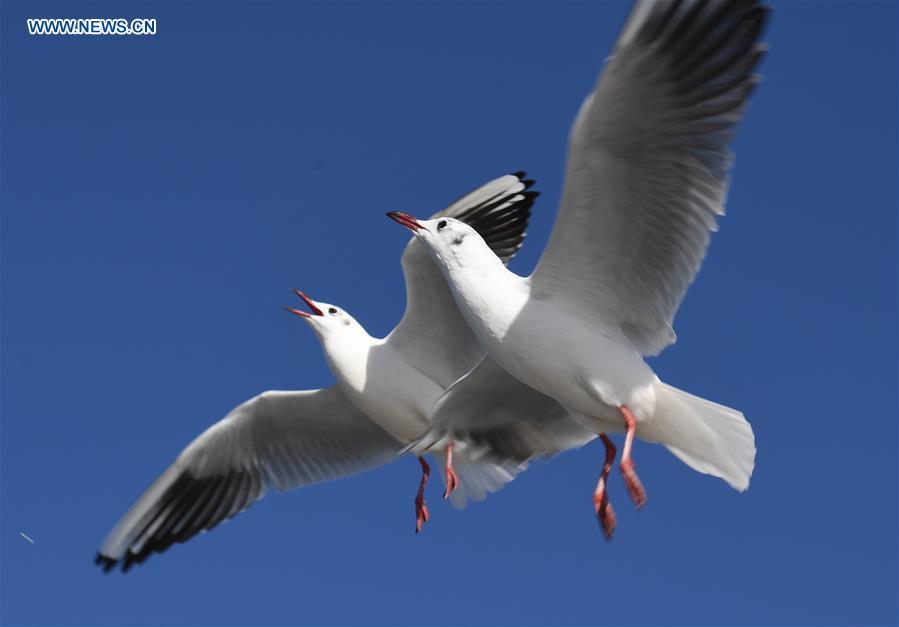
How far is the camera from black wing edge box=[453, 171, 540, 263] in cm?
1016

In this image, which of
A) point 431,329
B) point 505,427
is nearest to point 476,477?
point 505,427

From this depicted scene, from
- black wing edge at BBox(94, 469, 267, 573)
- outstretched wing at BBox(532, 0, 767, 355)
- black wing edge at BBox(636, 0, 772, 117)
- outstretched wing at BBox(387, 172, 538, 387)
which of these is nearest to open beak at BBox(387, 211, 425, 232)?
outstretched wing at BBox(532, 0, 767, 355)

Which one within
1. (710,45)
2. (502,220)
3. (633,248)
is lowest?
(633,248)

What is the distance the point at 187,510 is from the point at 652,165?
4.91 m

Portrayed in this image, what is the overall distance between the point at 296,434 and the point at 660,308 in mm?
3622

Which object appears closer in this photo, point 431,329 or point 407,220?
point 407,220

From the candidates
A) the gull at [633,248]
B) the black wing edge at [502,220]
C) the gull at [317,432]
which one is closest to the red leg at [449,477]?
the gull at [317,432]

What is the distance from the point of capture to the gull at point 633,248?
629 centimetres

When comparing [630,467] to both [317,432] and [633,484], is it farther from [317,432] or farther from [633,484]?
[317,432]

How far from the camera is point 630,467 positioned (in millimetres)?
6812

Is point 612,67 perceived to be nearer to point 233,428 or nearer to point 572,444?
point 572,444

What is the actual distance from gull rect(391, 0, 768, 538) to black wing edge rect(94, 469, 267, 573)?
10.5 feet

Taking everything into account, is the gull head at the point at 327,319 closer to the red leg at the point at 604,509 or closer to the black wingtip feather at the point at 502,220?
the black wingtip feather at the point at 502,220

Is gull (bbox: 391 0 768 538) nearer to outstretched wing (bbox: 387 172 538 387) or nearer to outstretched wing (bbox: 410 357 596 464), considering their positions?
outstretched wing (bbox: 410 357 596 464)
